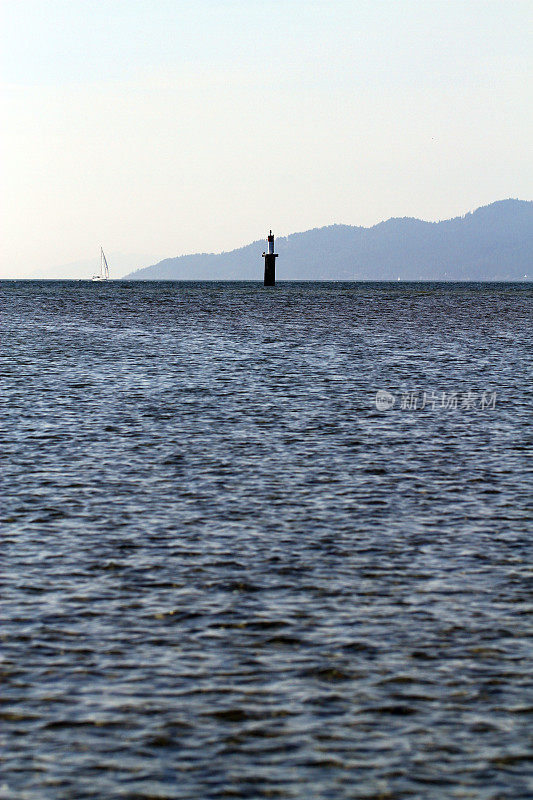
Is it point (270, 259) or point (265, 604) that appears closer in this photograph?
point (265, 604)

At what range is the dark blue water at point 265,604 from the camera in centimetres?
882

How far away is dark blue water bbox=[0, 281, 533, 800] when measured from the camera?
28.9 feet

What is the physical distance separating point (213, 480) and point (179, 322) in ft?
219

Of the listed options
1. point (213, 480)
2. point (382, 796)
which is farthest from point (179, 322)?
point (382, 796)

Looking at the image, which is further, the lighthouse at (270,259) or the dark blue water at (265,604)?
the lighthouse at (270,259)

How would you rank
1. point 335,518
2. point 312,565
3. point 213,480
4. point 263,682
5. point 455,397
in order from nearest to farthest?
point 263,682 → point 312,565 → point 335,518 → point 213,480 → point 455,397

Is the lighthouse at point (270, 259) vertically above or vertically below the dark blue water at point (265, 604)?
above

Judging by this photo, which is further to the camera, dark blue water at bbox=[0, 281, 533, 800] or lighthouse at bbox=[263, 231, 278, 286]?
lighthouse at bbox=[263, 231, 278, 286]

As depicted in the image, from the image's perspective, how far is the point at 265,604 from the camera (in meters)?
12.8

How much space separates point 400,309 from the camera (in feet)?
373

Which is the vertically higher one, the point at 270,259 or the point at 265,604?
the point at 270,259

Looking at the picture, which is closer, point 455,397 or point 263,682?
point 263,682

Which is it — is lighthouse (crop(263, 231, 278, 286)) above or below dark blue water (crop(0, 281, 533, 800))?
above

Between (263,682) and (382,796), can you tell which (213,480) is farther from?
(382,796)
